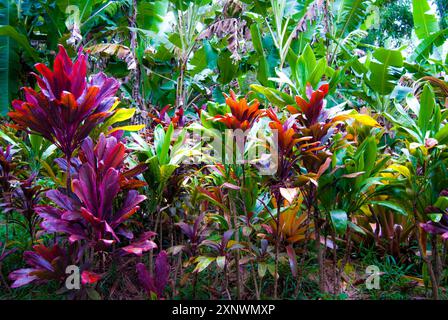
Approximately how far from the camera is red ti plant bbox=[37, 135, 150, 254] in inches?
55.8

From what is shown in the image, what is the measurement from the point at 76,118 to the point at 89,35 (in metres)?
4.16

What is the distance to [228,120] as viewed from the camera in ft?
5.42

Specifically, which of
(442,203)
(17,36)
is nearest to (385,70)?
(442,203)

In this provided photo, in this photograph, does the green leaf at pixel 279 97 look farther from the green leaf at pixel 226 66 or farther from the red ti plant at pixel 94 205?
the green leaf at pixel 226 66

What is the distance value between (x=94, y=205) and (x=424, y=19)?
399 centimetres

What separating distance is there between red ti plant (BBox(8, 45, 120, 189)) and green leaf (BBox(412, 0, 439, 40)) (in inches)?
147

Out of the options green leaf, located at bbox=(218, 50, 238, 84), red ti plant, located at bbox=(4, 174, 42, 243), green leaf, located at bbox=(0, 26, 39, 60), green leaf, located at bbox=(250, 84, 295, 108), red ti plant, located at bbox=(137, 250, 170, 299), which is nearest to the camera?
red ti plant, located at bbox=(137, 250, 170, 299)

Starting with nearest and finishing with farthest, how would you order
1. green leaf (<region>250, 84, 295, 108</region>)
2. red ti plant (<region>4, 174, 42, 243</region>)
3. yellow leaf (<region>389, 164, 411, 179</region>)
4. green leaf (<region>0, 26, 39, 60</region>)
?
yellow leaf (<region>389, 164, 411, 179</region>) → green leaf (<region>250, 84, 295, 108</region>) → red ti plant (<region>4, 174, 42, 243</region>) → green leaf (<region>0, 26, 39, 60</region>)

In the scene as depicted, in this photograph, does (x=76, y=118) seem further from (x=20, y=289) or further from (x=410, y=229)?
(x=410, y=229)

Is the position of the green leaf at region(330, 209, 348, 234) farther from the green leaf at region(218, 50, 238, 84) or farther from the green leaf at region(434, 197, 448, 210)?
the green leaf at region(218, 50, 238, 84)

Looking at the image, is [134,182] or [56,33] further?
[56,33]

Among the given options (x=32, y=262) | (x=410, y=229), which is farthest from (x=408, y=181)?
(x=32, y=262)

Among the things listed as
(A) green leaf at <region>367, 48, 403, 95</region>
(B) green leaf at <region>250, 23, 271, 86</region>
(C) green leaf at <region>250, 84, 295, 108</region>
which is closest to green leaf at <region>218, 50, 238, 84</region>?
(B) green leaf at <region>250, 23, 271, 86</region>
